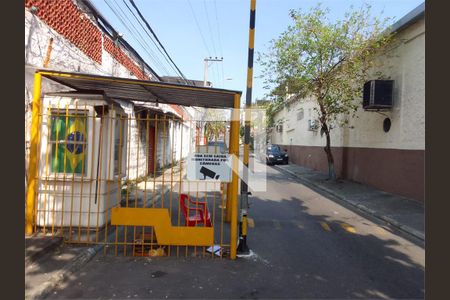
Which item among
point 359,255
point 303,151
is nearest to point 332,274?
point 359,255

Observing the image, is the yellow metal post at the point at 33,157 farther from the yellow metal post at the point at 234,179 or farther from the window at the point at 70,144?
the yellow metal post at the point at 234,179

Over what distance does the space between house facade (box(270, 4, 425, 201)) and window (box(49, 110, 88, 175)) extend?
908 centimetres

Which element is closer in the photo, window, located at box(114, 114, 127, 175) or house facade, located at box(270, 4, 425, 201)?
window, located at box(114, 114, 127, 175)

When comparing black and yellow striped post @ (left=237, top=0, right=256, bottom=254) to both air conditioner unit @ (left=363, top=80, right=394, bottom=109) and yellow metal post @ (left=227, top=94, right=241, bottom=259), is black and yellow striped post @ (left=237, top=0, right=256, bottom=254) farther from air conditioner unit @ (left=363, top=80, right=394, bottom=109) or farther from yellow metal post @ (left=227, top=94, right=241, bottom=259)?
air conditioner unit @ (left=363, top=80, right=394, bottom=109)

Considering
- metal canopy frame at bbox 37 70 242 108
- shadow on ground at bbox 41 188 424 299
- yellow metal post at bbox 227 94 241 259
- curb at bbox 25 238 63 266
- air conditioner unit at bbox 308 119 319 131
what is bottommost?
shadow on ground at bbox 41 188 424 299

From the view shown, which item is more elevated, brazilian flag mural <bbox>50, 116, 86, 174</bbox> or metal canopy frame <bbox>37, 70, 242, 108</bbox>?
metal canopy frame <bbox>37, 70, 242, 108</bbox>

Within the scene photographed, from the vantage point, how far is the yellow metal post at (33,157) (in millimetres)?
5379

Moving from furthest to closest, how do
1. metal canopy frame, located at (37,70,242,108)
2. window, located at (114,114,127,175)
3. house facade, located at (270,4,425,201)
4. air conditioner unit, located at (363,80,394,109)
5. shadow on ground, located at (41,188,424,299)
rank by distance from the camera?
air conditioner unit, located at (363,80,394,109), house facade, located at (270,4,425,201), window, located at (114,114,127,175), metal canopy frame, located at (37,70,242,108), shadow on ground, located at (41,188,424,299)

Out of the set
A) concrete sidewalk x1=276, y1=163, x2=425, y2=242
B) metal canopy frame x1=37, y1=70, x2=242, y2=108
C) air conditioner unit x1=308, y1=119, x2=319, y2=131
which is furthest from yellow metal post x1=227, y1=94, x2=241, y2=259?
air conditioner unit x1=308, y1=119, x2=319, y2=131

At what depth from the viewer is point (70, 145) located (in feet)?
20.5

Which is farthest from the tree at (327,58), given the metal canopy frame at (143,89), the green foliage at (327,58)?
the metal canopy frame at (143,89)

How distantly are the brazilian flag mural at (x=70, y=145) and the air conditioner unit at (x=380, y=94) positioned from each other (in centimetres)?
932

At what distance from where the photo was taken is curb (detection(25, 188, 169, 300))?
3.92 meters

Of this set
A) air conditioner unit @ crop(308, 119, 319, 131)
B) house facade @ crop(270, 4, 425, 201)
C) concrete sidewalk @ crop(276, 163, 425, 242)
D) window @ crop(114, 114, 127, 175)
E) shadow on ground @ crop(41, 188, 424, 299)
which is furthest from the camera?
air conditioner unit @ crop(308, 119, 319, 131)
